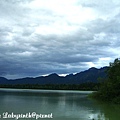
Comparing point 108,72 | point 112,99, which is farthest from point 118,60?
point 112,99

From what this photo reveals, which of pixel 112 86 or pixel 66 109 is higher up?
pixel 112 86

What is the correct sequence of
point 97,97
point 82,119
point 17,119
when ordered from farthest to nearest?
point 97,97 → point 82,119 → point 17,119

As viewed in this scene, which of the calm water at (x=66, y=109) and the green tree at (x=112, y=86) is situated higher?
the green tree at (x=112, y=86)

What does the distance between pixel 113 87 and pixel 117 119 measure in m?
36.5

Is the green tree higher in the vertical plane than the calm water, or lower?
higher

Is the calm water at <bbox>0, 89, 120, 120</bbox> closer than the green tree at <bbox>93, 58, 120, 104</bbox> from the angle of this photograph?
Yes

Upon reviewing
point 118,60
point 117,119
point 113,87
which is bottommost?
point 117,119

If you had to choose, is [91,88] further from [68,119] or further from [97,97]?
[68,119]

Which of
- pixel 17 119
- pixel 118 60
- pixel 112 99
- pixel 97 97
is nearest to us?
pixel 17 119

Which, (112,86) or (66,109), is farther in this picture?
(112,86)

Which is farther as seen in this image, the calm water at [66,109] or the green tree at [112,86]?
the green tree at [112,86]

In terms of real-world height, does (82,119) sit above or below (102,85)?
below

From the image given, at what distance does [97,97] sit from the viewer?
270 feet

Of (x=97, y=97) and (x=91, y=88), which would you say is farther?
(x=91, y=88)
